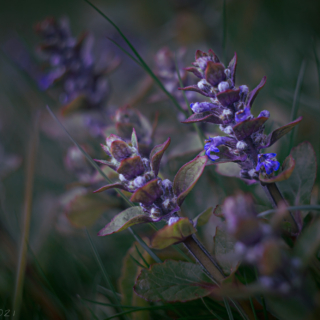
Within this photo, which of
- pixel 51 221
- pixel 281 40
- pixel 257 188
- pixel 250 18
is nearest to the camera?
pixel 257 188

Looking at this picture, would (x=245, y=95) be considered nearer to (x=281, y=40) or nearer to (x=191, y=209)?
(x=191, y=209)

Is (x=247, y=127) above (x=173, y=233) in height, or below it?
above

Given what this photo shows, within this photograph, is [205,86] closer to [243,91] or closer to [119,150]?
[243,91]

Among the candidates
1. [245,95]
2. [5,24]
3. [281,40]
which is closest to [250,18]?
[281,40]

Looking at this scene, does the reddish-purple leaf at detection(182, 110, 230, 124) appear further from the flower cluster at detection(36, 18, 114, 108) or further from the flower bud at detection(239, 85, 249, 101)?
the flower cluster at detection(36, 18, 114, 108)

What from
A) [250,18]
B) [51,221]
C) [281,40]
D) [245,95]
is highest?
[245,95]

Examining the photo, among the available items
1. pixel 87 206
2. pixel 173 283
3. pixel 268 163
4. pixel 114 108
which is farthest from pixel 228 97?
pixel 114 108

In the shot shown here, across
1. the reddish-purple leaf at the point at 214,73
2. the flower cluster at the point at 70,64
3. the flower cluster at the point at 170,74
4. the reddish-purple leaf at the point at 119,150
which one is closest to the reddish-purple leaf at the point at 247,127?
the reddish-purple leaf at the point at 214,73
